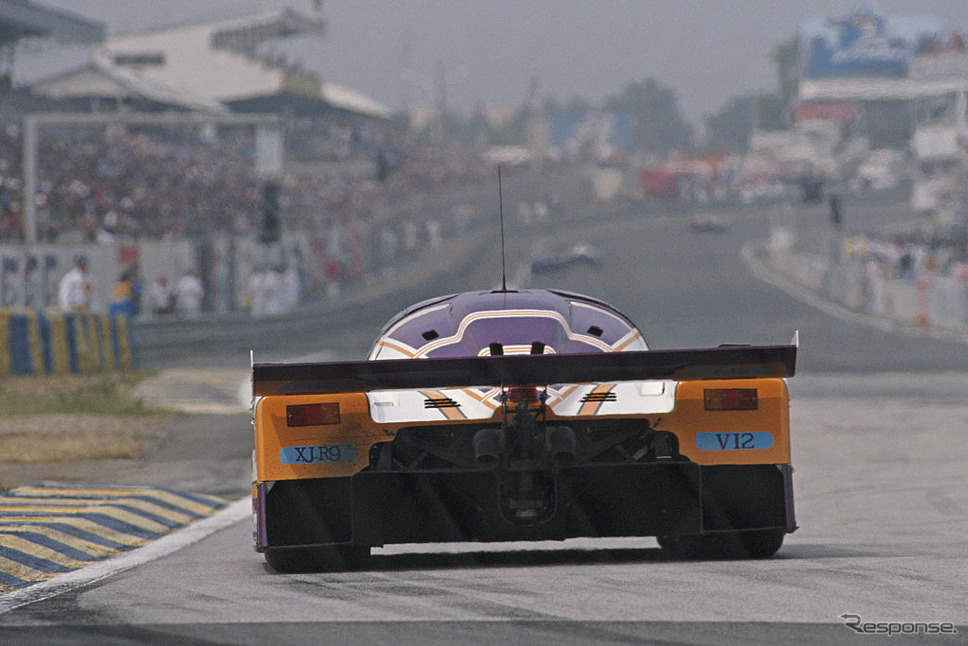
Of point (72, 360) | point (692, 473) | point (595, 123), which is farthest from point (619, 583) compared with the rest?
point (595, 123)

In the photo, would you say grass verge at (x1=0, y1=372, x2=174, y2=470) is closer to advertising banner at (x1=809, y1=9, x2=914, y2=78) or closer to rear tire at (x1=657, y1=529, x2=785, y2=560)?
rear tire at (x1=657, y1=529, x2=785, y2=560)

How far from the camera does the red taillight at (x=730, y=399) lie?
24.5 feet

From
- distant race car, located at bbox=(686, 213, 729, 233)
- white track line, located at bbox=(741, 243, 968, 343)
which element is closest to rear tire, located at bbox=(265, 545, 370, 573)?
white track line, located at bbox=(741, 243, 968, 343)

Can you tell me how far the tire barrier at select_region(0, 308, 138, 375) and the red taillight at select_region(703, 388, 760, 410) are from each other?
19.6m

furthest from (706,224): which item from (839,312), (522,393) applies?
(522,393)

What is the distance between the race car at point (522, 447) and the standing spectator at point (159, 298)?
32.7 meters

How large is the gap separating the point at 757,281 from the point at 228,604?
212 feet

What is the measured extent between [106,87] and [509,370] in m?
53.6

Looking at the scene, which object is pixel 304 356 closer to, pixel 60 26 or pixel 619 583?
pixel 60 26

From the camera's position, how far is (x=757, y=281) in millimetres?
69625

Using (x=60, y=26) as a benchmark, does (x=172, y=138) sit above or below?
below

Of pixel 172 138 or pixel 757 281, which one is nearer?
pixel 172 138

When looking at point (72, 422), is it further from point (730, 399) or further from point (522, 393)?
point (730, 399)

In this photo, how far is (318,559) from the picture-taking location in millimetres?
7781
